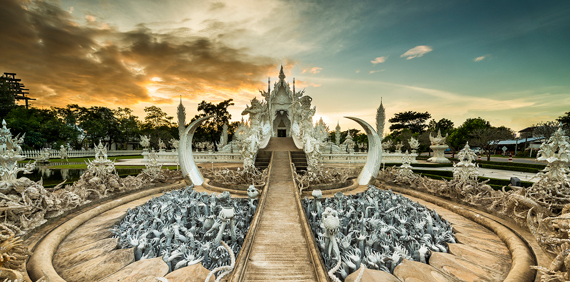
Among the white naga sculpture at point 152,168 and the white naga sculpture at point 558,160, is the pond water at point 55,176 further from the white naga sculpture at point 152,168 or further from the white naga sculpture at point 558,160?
Result: the white naga sculpture at point 558,160

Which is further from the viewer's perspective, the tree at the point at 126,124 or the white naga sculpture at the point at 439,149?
the tree at the point at 126,124

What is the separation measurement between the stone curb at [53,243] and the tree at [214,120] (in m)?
32.8

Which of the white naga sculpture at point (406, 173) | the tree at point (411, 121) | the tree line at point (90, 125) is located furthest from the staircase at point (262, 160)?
the tree at point (411, 121)

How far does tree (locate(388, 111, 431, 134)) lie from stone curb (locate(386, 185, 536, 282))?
52.5 m

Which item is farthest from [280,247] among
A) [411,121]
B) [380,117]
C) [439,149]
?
[411,121]

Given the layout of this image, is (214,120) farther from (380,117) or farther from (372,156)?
(372,156)

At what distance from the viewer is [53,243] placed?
4.20 meters

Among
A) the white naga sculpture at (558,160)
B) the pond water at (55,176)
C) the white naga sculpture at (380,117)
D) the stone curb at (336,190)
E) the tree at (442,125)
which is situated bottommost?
the stone curb at (336,190)

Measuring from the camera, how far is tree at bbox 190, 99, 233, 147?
38906 mm

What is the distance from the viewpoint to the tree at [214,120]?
38.9 metres

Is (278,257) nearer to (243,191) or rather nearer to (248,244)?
(248,244)

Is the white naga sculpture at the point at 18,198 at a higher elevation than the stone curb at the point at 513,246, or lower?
higher

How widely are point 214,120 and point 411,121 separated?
47.3 m

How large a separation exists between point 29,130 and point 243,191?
86.2 ft
